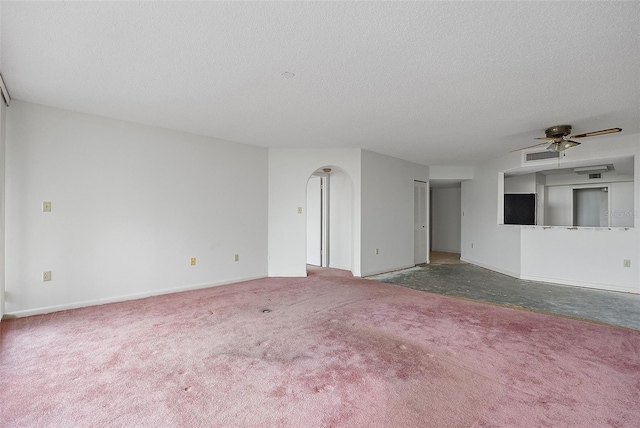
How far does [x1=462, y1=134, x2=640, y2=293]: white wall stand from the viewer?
4.70 m

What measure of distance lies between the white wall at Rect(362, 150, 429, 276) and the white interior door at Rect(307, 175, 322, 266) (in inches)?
55.7

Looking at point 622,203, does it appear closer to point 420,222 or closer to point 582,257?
point 582,257

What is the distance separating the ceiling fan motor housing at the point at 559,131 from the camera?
159 inches

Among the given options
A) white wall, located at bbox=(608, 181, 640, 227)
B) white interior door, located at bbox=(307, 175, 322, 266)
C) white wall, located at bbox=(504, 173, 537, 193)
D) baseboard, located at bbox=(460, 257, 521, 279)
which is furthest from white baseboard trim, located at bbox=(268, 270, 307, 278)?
white wall, located at bbox=(608, 181, 640, 227)

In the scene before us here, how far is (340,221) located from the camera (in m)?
6.51

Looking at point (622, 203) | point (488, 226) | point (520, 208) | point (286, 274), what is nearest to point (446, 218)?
point (488, 226)

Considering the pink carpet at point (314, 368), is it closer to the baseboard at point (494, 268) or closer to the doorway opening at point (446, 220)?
the baseboard at point (494, 268)

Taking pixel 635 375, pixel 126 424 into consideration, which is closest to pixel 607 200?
pixel 635 375

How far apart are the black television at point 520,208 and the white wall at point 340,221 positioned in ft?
11.2

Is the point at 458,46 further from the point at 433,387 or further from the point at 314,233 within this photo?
the point at 314,233

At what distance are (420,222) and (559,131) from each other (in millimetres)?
3671

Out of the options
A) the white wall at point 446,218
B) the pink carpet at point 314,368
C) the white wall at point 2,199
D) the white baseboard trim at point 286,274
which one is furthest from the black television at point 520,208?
the white wall at point 2,199

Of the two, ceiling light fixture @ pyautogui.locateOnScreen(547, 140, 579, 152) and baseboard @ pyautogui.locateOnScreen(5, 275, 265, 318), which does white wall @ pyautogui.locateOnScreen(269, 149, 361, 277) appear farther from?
ceiling light fixture @ pyautogui.locateOnScreen(547, 140, 579, 152)

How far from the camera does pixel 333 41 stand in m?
2.11
